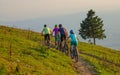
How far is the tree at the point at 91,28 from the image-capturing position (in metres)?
92.3

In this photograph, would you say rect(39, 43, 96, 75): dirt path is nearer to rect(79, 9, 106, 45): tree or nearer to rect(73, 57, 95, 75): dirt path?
rect(73, 57, 95, 75): dirt path

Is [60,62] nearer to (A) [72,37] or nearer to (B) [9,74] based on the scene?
(A) [72,37]

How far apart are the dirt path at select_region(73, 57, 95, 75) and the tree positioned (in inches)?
2276

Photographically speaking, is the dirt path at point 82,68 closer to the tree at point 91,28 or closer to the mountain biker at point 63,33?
the mountain biker at point 63,33

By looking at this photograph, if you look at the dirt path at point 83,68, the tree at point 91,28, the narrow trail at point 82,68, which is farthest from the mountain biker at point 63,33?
the tree at point 91,28

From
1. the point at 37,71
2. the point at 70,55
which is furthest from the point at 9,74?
the point at 70,55

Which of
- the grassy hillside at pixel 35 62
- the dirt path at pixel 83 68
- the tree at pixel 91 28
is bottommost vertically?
the dirt path at pixel 83 68

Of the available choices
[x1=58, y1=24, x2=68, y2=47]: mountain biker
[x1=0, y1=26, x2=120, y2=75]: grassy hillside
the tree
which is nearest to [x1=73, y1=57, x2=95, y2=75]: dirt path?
[x1=0, y1=26, x2=120, y2=75]: grassy hillside

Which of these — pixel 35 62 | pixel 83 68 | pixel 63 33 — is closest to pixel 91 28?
pixel 63 33

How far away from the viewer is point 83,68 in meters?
32.1

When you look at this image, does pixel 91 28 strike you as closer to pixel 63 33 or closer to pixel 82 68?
pixel 63 33

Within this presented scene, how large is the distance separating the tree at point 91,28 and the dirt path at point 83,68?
57799mm

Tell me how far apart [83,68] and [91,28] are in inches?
2402

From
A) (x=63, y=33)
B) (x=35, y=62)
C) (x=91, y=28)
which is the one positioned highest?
(x=91, y=28)
